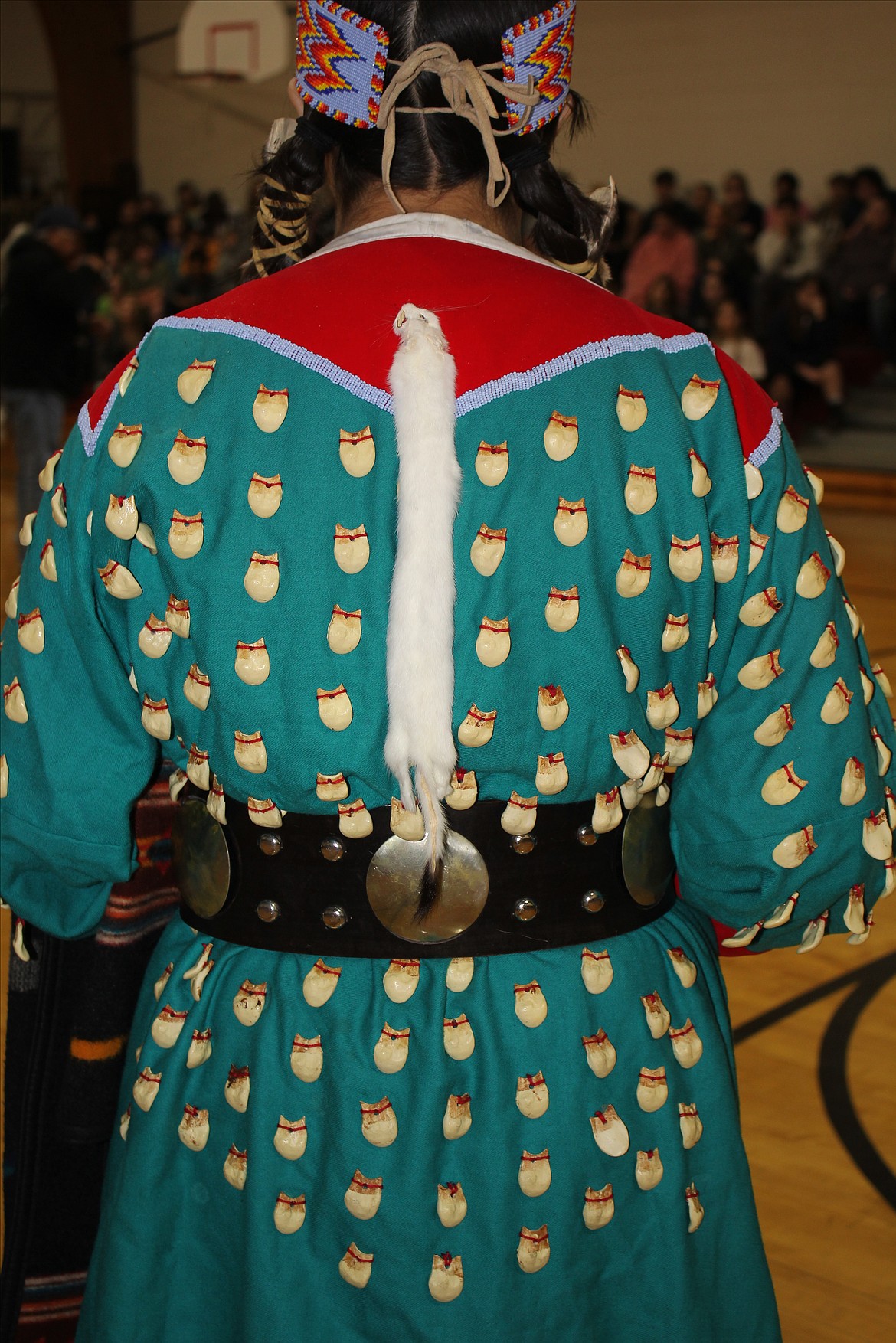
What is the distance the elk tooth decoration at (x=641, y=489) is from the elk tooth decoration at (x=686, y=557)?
30 millimetres

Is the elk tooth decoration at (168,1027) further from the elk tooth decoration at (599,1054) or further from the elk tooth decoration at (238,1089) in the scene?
the elk tooth decoration at (599,1054)

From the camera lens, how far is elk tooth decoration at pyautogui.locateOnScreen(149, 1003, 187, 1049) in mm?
958

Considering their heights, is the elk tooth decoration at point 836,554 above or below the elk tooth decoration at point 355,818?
above

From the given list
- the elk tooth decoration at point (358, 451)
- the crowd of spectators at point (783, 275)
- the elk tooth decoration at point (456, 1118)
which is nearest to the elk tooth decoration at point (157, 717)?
the elk tooth decoration at point (358, 451)

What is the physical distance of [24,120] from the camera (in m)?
13.5

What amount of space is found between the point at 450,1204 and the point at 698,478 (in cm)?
50

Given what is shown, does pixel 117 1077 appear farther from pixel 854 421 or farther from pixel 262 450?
pixel 854 421

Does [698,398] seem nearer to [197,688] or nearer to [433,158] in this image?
[433,158]

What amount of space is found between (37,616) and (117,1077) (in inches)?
16.1

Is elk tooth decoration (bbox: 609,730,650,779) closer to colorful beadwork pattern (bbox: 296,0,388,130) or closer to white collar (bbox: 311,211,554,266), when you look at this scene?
white collar (bbox: 311,211,554,266)

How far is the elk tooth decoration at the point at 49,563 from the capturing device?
92 cm

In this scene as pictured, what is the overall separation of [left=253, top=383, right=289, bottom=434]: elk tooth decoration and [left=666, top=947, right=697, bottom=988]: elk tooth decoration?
455 mm

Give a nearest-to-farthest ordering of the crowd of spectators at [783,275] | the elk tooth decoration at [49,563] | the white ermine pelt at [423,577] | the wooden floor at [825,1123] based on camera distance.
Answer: the white ermine pelt at [423,577] → the elk tooth decoration at [49,563] → the wooden floor at [825,1123] → the crowd of spectators at [783,275]

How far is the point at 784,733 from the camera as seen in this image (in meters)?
0.92
